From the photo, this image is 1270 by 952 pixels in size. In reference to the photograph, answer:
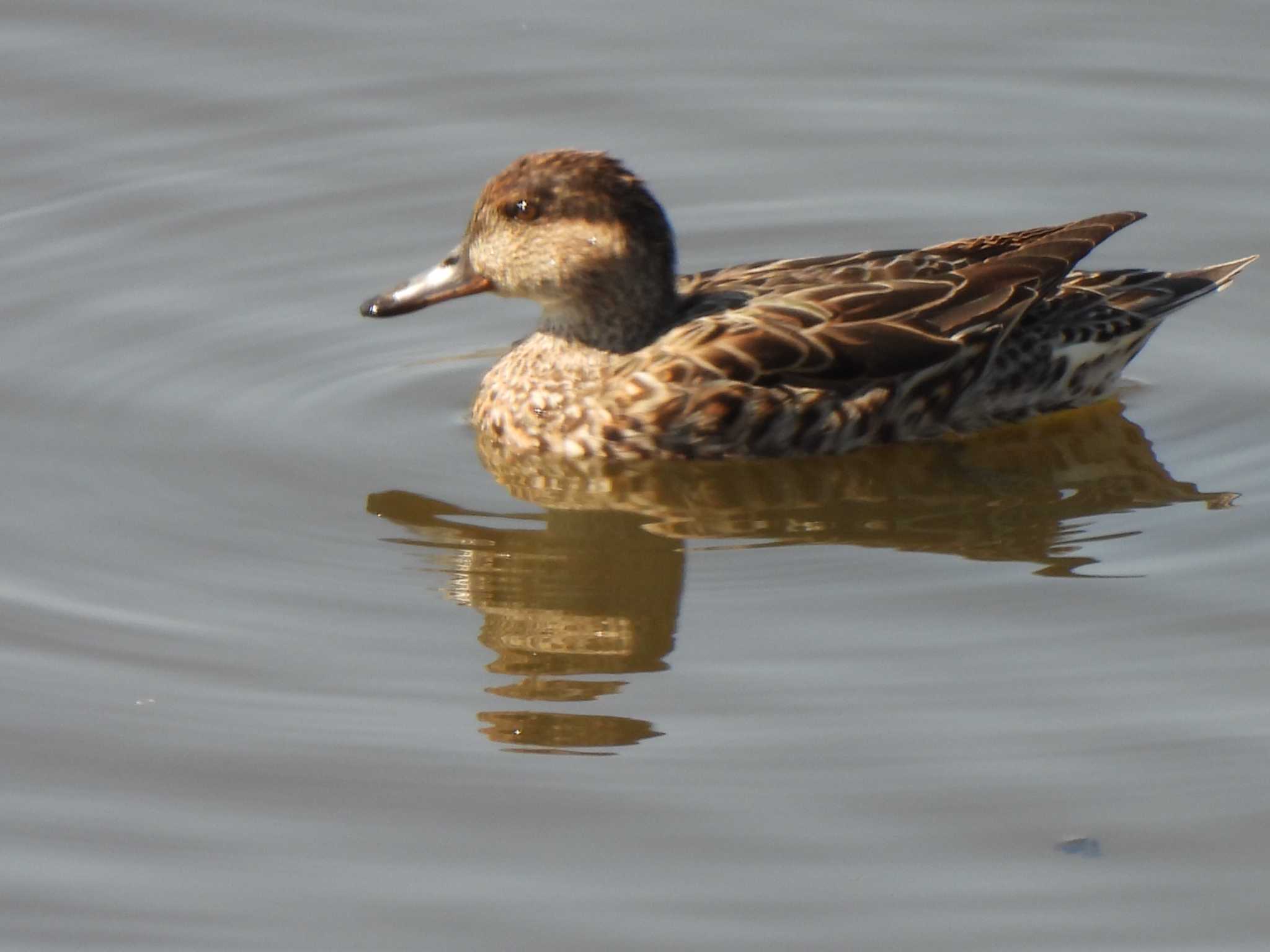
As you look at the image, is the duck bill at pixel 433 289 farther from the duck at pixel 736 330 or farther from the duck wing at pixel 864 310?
the duck wing at pixel 864 310

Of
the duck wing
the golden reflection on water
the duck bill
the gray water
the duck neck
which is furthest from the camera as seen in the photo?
the duck bill

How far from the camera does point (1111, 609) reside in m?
7.70

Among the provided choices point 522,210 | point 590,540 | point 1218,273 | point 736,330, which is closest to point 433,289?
point 522,210

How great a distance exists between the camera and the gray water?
629 centimetres

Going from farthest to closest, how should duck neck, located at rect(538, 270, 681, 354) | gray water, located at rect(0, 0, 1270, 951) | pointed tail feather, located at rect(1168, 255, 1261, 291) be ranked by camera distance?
1. pointed tail feather, located at rect(1168, 255, 1261, 291)
2. duck neck, located at rect(538, 270, 681, 354)
3. gray water, located at rect(0, 0, 1270, 951)

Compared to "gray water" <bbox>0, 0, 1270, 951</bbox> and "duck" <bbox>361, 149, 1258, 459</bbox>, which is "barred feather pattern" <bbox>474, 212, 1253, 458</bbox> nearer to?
"duck" <bbox>361, 149, 1258, 459</bbox>

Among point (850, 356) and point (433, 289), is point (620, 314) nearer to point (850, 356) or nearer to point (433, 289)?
point (433, 289)

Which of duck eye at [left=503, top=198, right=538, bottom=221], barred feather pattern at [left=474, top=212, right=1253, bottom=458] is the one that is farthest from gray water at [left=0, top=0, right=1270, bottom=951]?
duck eye at [left=503, top=198, right=538, bottom=221]

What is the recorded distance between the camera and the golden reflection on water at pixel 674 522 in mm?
7531

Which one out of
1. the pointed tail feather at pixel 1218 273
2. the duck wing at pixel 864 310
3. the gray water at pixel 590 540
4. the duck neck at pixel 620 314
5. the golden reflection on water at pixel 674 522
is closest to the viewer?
the gray water at pixel 590 540

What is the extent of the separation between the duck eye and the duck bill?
0.31m

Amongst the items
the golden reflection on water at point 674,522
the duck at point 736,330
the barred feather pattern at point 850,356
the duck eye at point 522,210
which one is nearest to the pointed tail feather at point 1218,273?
the barred feather pattern at point 850,356

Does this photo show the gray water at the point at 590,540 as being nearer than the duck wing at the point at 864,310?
A: Yes

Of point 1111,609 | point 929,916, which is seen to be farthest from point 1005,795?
point 1111,609
